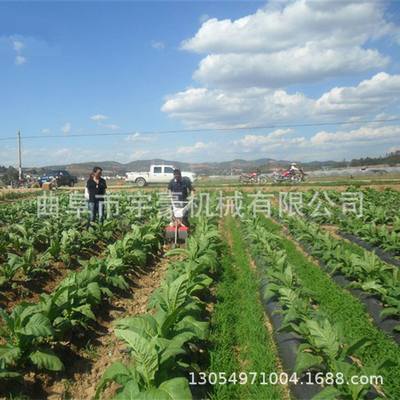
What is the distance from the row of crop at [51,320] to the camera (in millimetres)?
4027

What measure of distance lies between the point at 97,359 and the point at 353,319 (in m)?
3.25

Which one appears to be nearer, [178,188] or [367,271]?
[367,271]

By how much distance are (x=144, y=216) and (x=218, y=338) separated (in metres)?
10.6

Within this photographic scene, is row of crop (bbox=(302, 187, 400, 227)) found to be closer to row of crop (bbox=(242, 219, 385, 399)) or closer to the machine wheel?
row of crop (bbox=(242, 219, 385, 399))

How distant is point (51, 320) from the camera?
4.67m

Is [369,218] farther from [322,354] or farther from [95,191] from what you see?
[322,354]

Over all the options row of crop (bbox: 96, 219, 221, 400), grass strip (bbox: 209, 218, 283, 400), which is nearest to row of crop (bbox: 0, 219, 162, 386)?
row of crop (bbox: 96, 219, 221, 400)

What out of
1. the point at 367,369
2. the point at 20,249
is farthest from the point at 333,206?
the point at 367,369

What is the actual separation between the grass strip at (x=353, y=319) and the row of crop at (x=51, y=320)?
2.98m

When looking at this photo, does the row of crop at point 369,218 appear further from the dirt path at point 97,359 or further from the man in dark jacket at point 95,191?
the man in dark jacket at point 95,191

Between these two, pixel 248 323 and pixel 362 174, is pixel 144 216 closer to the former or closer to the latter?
pixel 248 323

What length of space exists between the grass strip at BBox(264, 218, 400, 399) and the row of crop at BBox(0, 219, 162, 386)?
298cm

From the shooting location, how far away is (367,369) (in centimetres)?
348

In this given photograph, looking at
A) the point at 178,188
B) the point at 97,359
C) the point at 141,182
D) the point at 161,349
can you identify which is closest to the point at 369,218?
the point at 178,188
